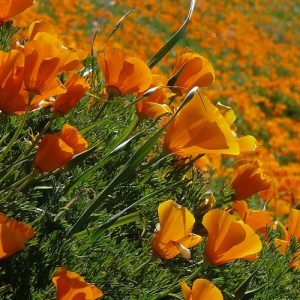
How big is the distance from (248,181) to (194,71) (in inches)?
12.1

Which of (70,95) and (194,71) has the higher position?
(70,95)

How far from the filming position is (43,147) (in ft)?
3.88

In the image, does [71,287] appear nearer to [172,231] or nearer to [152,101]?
[172,231]

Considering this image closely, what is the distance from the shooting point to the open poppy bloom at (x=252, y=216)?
174cm

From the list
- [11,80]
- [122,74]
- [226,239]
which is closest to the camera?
[11,80]

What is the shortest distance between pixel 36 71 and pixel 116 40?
667 centimetres

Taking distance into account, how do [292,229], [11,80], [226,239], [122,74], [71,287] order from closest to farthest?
[71,287], [11,80], [226,239], [122,74], [292,229]

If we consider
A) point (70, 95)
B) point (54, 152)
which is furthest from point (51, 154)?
point (70, 95)

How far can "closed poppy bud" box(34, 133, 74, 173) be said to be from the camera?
1.18 meters

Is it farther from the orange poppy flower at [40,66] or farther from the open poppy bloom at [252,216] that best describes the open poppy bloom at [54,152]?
the open poppy bloom at [252,216]

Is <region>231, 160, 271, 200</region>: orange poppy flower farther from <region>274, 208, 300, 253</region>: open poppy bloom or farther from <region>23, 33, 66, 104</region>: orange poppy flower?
<region>23, 33, 66, 104</region>: orange poppy flower

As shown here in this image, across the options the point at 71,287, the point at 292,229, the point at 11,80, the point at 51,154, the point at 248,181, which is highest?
the point at 11,80

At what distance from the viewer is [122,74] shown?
145cm

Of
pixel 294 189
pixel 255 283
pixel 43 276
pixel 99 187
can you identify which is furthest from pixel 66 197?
pixel 294 189
